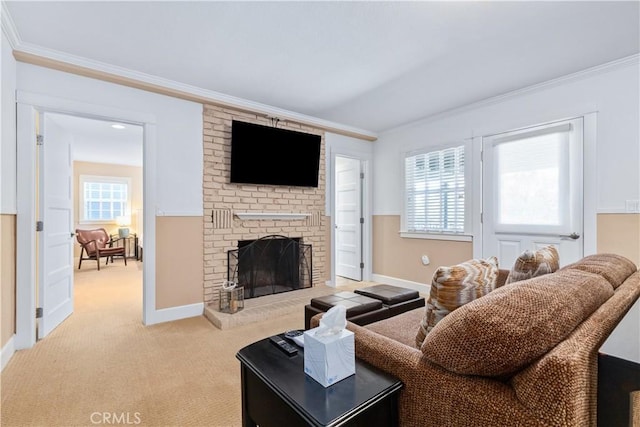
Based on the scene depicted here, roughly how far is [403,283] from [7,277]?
13.7 ft

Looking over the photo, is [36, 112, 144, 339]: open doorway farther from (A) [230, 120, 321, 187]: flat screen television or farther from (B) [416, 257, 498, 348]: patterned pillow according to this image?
(B) [416, 257, 498, 348]: patterned pillow

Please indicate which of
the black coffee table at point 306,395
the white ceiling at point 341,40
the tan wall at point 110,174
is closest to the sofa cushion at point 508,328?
the black coffee table at point 306,395

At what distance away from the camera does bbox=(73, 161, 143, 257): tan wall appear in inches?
263

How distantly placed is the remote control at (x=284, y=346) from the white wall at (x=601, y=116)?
313 centimetres

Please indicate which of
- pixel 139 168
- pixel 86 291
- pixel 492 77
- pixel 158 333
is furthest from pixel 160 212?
pixel 139 168

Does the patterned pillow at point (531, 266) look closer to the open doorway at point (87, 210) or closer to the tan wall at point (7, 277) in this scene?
the tan wall at point (7, 277)

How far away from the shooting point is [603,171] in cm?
275

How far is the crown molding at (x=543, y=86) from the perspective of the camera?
2634 mm

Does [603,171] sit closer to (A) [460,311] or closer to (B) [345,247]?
(A) [460,311]

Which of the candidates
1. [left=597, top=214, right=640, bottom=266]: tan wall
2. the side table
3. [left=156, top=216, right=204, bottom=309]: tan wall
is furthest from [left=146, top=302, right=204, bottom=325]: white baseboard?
the side table

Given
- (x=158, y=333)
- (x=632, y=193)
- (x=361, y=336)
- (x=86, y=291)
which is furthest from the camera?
(x=86, y=291)

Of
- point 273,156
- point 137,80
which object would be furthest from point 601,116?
point 137,80

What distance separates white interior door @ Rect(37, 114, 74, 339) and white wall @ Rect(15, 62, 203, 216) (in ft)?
1.25

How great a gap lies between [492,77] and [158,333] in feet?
13.0
